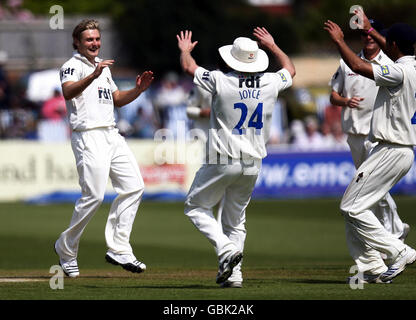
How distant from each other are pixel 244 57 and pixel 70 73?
192 cm

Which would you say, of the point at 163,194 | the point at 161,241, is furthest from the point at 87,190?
the point at 163,194

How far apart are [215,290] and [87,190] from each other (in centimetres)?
189

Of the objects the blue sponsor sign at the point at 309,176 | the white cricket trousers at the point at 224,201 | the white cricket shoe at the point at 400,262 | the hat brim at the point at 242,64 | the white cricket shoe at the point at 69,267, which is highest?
the hat brim at the point at 242,64

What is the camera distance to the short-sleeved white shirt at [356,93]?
38.5 feet

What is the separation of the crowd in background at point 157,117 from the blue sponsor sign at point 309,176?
1.54 ft

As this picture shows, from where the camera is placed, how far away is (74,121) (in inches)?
406

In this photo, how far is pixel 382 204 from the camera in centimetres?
1182

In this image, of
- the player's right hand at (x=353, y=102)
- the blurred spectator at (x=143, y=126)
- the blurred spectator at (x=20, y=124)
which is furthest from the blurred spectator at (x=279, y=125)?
the player's right hand at (x=353, y=102)

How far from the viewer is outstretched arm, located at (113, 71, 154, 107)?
10.5 metres

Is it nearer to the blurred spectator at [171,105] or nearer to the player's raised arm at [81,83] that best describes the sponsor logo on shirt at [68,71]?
the player's raised arm at [81,83]

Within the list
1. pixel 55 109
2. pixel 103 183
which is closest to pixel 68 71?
pixel 103 183

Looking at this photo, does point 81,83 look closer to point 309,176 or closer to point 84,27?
point 84,27

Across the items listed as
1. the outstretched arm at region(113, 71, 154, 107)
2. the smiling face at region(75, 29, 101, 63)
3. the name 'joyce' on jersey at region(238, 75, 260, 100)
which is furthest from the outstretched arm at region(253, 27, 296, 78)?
the smiling face at region(75, 29, 101, 63)

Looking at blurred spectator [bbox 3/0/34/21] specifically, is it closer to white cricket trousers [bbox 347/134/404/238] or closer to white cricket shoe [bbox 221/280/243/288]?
white cricket trousers [bbox 347/134/404/238]
